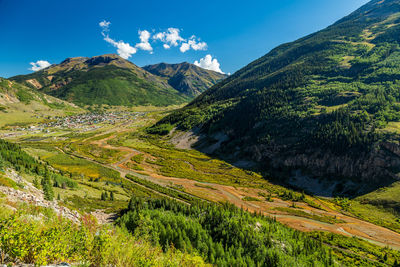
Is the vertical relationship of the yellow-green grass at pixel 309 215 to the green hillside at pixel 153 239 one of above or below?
below

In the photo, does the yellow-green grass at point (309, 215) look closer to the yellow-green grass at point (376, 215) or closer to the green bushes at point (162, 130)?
the yellow-green grass at point (376, 215)

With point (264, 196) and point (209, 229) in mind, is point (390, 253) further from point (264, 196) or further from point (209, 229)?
point (209, 229)

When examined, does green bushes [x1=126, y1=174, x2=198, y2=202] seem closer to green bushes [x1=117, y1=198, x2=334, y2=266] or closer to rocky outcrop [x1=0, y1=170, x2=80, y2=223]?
green bushes [x1=117, y1=198, x2=334, y2=266]

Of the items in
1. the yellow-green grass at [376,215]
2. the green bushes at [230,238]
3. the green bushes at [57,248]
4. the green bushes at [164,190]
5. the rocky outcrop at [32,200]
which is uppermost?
the green bushes at [57,248]

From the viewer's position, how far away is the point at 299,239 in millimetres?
39094

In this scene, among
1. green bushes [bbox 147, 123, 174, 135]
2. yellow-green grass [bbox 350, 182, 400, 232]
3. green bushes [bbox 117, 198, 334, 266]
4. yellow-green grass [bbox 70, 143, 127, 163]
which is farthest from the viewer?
green bushes [bbox 147, 123, 174, 135]

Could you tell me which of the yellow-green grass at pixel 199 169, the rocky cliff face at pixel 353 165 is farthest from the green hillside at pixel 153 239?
the yellow-green grass at pixel 199 169

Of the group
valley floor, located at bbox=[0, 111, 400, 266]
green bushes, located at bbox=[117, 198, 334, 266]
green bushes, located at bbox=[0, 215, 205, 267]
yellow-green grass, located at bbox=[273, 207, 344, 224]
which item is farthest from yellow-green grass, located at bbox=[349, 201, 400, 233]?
green bushes, located at bbox=[0, 215, 205, 267]

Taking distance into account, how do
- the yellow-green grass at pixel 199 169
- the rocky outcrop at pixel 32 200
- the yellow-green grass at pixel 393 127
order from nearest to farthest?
the rocky outcrop at pixel 32 200 < the yellow-green grass at pixel 393 127 < the yellow-green grass at pixel 199 169

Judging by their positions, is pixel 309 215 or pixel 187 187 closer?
pixel 309 215

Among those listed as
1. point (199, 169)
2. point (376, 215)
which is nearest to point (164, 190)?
point (199, 169)

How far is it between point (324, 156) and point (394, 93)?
221 ft

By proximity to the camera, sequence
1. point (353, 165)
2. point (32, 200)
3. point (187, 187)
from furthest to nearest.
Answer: point (353, 165)
point (187, 187)
point (32, 200)

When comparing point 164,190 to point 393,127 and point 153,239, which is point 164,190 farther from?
point 393,127
